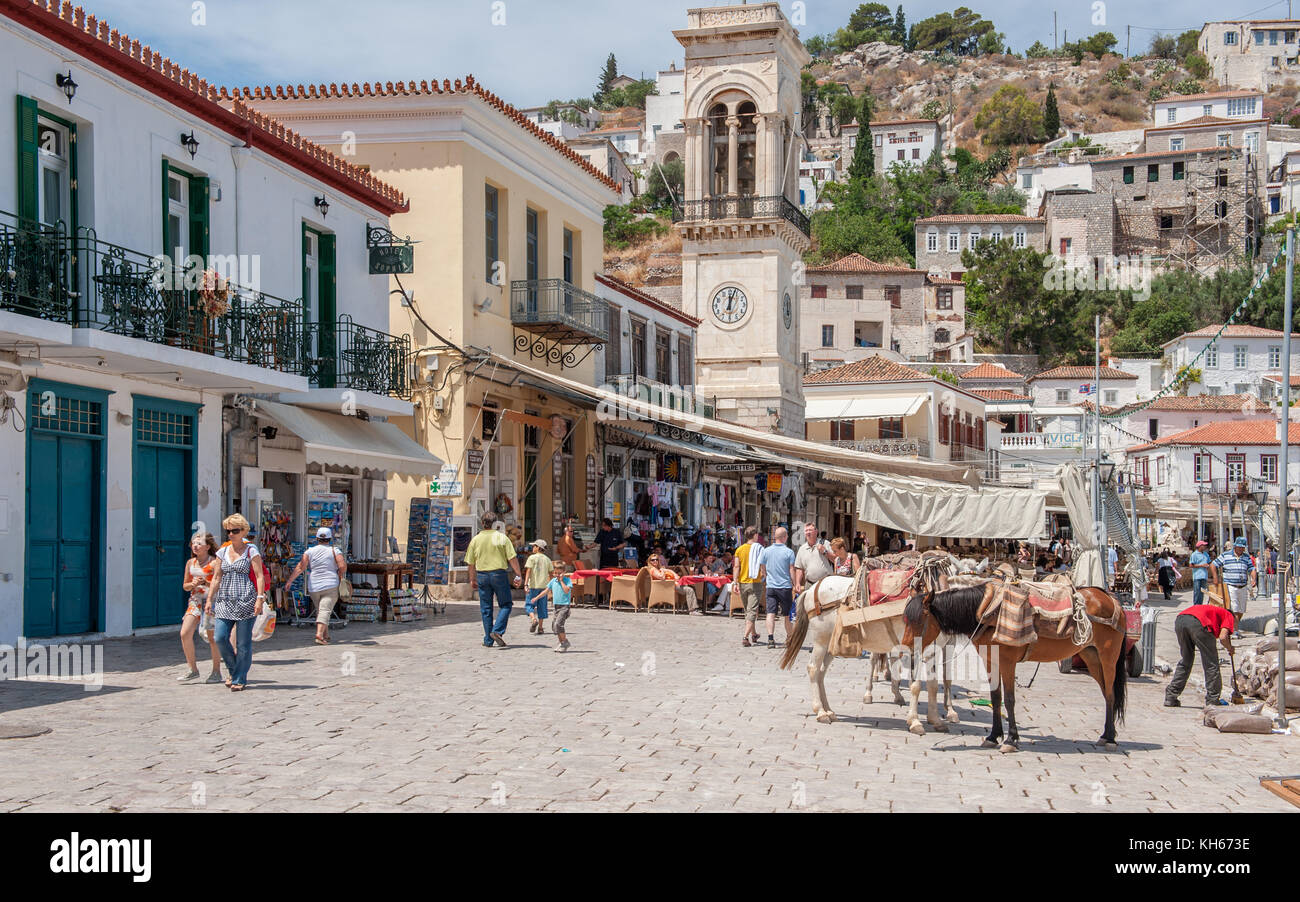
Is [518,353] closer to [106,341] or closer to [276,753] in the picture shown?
[106,341]

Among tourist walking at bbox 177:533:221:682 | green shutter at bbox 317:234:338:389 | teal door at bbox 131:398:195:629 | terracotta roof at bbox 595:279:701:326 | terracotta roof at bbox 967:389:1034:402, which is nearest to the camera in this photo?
tourist walking at bbox 177:533:221:682

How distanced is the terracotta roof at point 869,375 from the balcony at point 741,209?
14298mm

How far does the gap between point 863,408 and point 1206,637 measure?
133ft

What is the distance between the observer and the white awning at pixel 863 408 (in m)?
51.8

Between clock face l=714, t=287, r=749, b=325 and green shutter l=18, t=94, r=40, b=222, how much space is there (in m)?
29.9

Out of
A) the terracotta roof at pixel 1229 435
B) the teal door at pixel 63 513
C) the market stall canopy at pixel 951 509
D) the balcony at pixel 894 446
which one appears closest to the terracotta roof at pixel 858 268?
the terracotta roof at pixel 1229 435

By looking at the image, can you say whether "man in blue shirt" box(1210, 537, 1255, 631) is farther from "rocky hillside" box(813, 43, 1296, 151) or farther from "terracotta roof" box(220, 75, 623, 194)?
"rocky hillside" box(813, 43, 1296, 151)

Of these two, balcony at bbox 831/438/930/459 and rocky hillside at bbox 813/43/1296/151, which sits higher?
rocky hillside at bbox 813/43/1296/151

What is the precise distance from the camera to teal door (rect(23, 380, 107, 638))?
45.2 feet

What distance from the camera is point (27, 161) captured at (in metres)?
13.3

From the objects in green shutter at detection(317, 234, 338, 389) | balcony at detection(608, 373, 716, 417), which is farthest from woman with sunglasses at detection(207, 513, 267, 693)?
balcony at detection(608, 373, 716, 417)

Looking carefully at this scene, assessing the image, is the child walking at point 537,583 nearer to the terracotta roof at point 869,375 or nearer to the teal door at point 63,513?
the teal door at point 63,513

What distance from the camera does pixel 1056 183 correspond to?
112188 millimetres

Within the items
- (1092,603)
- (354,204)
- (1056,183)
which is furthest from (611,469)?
(1056,183)
